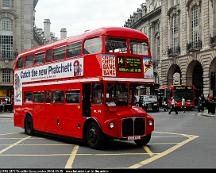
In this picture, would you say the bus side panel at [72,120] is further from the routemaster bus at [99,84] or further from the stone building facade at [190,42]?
the stone building facade at [190,42]

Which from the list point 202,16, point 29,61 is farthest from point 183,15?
point 29,61

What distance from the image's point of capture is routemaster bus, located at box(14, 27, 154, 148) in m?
13.8

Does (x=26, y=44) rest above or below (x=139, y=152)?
above

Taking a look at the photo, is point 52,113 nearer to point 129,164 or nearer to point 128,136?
point 128,136

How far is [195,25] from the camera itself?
54531mm

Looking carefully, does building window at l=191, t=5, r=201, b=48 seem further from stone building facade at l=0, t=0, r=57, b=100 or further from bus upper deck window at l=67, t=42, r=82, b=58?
bus upper deck window at l=67, t=42, r=82, b=58

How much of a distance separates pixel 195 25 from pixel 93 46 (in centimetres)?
4196

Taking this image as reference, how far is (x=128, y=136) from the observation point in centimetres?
1371

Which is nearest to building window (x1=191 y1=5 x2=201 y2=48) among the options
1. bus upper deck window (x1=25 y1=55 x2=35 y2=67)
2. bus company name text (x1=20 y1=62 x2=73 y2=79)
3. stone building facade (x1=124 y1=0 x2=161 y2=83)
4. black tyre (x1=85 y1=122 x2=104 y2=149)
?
stone building facade (x1=124 y1=0 x2=161 y2=83)

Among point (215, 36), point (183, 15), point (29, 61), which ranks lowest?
point (29, 61)

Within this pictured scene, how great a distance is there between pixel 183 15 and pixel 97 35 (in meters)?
44.4

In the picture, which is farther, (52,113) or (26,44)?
(26,44)

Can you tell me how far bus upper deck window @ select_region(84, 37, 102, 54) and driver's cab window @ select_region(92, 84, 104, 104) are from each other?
1.15 metres

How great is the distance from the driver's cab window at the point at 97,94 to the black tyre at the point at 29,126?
19.1 ft
